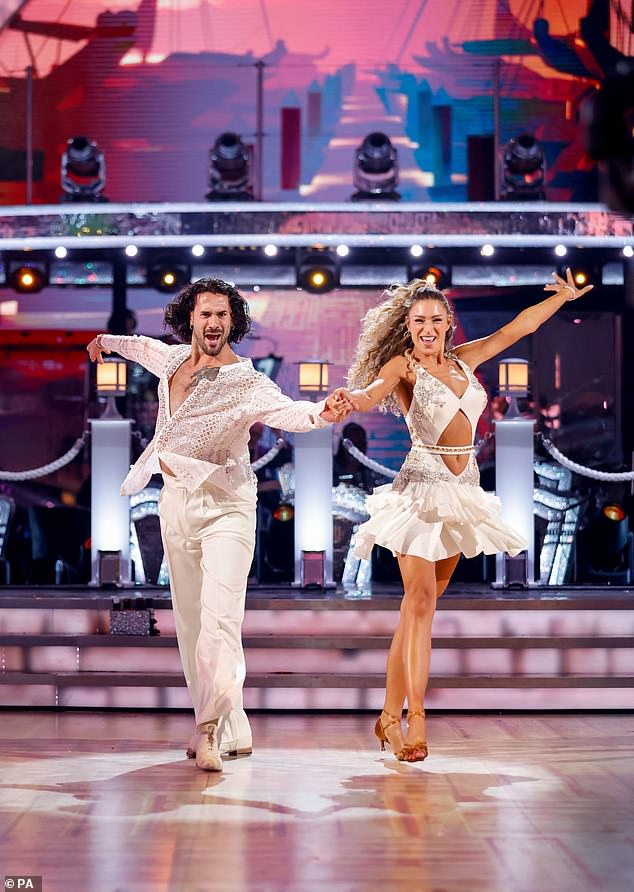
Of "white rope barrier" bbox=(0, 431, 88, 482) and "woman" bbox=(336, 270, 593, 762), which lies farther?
"white rope barrier" bbox=(0, 431, 88, 482)

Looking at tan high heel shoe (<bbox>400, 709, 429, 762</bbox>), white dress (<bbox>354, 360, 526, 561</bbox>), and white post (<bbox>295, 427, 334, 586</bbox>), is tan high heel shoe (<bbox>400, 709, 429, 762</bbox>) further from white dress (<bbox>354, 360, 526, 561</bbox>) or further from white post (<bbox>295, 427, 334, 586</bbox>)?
white post (<bbox>295, 427, 334, 586</bbox>)

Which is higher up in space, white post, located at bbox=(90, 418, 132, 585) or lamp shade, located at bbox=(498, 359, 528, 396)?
lamp shade, located at bbox=(498, 359, 528, 396)

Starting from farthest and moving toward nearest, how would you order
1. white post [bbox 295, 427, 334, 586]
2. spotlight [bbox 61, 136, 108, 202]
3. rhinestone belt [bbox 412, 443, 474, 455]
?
spotlight [bbox 61, 136, 108, 202] < white post [bbox 295, 427, 334, 586] < rhinestone belt [bbox 412, 443, 474, 455]

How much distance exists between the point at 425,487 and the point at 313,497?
11.2ft

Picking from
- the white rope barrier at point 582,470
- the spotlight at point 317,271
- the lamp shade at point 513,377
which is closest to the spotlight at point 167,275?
the spotlight at point 317,271

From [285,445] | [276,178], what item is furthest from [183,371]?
[276,178]

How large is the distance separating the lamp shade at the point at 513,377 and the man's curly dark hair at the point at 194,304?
3440 millimetres

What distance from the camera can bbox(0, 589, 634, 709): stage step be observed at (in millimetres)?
6484

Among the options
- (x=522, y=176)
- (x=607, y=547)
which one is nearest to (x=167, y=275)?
(x=522, y=176)

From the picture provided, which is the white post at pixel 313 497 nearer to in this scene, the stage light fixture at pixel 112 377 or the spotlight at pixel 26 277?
the stage light fixture at pixel 112 377

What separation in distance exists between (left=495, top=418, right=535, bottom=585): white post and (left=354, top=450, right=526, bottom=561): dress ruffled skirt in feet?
10.8

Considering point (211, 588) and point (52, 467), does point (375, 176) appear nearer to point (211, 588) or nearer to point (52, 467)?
point (52, 467)

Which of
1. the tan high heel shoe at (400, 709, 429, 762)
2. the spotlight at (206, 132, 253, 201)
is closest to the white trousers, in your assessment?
the tan high heel shoe at (400, 709, 429, 762)

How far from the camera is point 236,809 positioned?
4.11m
